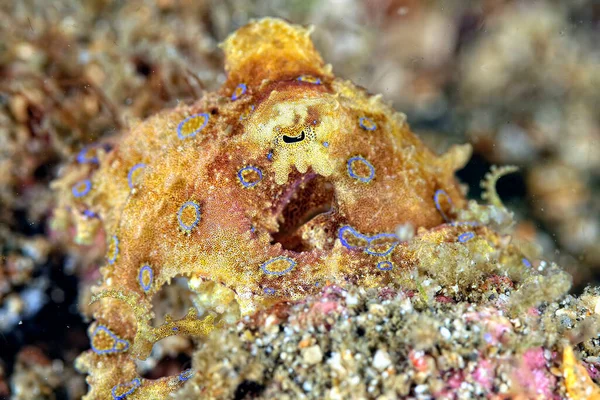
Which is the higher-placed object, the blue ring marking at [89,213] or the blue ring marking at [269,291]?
the blue ring marking at [269,291]

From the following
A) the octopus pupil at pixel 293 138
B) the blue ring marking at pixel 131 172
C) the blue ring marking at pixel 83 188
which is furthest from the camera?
the blue ring marking at pixel 83 188

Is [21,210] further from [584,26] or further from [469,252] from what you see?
[584,26]

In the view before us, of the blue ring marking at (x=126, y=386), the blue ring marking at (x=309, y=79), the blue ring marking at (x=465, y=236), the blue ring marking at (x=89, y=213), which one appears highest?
the blue ring marking at (x=309, y=79)

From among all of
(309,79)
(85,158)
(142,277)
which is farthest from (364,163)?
(85,158)

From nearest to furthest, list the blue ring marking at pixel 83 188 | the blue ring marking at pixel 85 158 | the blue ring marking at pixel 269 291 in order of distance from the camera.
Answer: the blue ring marking at pixel 269 291 → the blue ring marking at pixel 83 188 → the blue ring marking at pixel 85 158

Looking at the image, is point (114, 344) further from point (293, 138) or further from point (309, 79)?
point (309, 79)

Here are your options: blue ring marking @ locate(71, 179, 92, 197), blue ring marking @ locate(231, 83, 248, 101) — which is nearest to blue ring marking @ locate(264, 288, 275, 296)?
blue ring marking @ locate(231, 83, 248, 101)

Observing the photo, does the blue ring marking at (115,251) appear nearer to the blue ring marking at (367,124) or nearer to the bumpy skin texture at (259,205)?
the bumpy skin texture at (259,205)

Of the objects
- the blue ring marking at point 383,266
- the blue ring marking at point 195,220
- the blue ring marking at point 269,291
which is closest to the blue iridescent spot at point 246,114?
the blue ring marking at point 195,220
